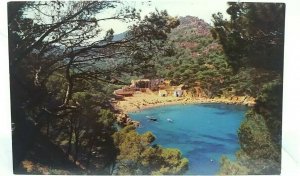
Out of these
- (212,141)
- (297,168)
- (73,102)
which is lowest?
(297,168)

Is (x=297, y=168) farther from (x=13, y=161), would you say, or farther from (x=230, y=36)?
(x=13, y=161)

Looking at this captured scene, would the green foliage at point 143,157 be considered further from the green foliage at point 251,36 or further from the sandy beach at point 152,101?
the green foliage at point 251,36

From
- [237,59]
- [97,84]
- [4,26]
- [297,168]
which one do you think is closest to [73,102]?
[97,84]

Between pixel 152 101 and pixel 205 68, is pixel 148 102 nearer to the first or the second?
pixel 152 101

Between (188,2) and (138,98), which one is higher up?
(188,2)

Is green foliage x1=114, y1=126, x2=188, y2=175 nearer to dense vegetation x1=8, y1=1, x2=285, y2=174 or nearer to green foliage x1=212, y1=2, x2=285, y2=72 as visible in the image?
dense vegetation x1=8, y1=1, x2=285, y2=174

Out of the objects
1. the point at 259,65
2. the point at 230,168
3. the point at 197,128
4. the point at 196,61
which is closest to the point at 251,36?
the point at 259,65

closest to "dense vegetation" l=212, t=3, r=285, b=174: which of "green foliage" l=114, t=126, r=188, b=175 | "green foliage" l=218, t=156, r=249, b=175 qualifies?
"green foliage" l=218, t=156, r=249, b=175

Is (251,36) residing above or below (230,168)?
above
